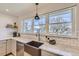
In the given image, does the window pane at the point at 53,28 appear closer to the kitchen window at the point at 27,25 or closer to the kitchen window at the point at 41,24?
the kitchen window at the point at 41,24

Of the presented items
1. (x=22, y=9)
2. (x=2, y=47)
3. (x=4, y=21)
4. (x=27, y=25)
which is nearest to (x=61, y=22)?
(x=27, y=25)

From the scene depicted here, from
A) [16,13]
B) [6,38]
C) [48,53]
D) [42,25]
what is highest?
[16,13]

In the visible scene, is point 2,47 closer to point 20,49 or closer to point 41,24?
point 20,49

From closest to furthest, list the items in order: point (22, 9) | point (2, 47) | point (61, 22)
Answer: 1. point (61, 22)
2. point (22, 9)
3. point (2, 47)

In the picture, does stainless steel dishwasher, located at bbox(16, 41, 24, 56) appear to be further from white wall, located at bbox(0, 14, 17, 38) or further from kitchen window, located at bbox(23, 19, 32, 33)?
white wall, located at bbox(0, 14, 17, 38)

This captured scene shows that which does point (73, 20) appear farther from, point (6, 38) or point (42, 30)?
point (6, 38)

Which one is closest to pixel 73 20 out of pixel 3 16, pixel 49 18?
pixel 49 18

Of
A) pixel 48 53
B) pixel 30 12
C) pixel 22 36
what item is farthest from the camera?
pixel 22 36

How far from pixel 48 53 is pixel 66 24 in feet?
1.89

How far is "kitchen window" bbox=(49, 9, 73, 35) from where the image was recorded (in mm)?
1139

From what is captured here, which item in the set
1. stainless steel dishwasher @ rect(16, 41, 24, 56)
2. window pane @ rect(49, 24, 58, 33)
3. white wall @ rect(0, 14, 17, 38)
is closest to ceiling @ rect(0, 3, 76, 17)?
white wall @ rect(0, 14, 17, 38)

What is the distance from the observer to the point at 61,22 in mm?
1212

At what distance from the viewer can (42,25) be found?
56.0 inches

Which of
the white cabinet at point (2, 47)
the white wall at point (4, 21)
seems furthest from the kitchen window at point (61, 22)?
the white cabinet at point (2, 47)
